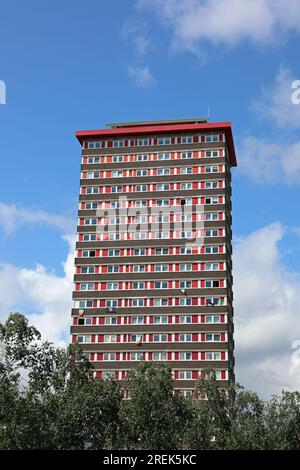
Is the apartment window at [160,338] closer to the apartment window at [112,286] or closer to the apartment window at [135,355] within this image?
the apartment window at [135,355]

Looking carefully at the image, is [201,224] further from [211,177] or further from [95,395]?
[95,395]

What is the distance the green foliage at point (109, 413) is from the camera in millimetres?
58219

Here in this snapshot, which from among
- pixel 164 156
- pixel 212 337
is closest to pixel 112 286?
pixel 212 337

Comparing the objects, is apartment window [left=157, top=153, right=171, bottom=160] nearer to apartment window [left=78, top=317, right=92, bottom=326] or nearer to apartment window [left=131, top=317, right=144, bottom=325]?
apartment window [left=131, top=317, right=144, bottom=325]

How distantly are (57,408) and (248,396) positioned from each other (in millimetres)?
21101

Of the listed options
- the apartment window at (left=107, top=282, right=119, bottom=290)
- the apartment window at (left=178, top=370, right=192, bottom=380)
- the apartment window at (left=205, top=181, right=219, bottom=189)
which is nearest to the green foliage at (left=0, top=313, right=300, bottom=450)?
the apartment window at (left=178, top=370, right=192, bottom=380)

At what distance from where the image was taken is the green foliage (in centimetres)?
5822

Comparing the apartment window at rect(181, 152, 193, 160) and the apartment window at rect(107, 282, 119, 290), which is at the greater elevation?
the apartment window at rect(181, 152, 193, 160)

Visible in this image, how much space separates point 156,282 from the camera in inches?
4653

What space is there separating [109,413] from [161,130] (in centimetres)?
7449

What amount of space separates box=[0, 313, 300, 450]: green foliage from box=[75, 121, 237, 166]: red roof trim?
220 feet

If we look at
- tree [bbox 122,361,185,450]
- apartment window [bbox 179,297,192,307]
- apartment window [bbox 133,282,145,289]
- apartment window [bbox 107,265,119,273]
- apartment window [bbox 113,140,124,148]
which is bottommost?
tree [bbox 122,361,185,450]

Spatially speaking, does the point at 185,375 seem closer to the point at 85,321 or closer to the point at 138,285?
the point at 138,285
